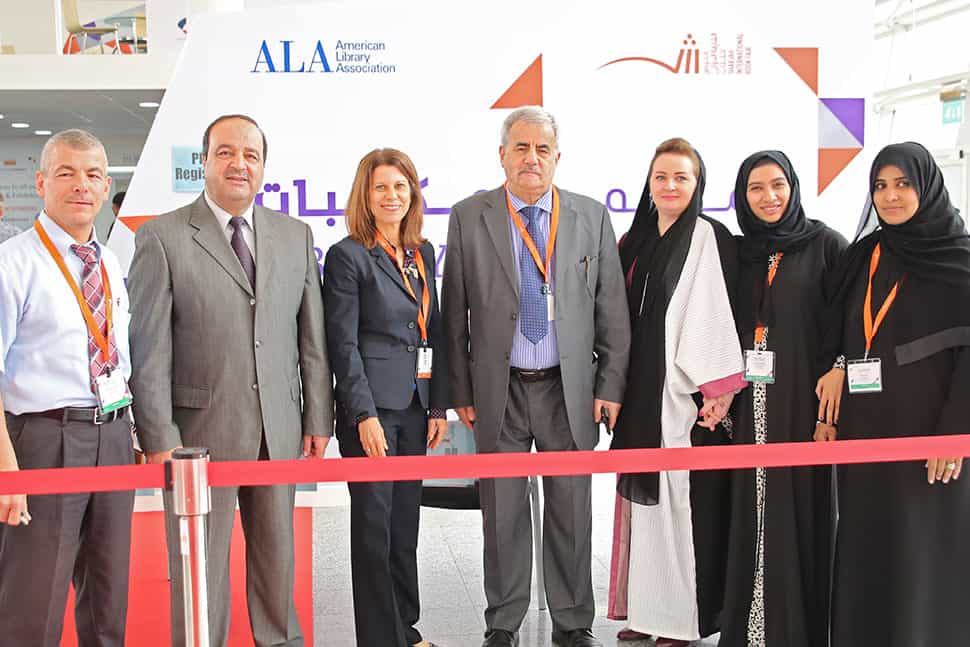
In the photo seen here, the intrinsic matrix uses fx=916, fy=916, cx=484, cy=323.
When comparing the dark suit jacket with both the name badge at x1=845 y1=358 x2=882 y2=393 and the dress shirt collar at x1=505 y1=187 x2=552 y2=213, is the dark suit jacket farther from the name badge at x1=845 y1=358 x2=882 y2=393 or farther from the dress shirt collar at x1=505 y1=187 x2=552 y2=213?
the name badge at x1=845 y1=358 x2=882 y2=393

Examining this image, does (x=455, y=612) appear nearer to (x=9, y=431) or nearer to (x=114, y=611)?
(x=114, y=611)

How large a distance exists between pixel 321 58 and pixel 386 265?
2.19m

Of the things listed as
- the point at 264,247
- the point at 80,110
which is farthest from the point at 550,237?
the point at 80,110

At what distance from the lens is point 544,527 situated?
118 inches

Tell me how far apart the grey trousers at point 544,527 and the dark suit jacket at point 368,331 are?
39 cm

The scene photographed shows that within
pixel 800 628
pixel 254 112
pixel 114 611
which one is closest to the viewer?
pixel 114 611

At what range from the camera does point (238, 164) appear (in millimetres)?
2504

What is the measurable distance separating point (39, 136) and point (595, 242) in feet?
34.1

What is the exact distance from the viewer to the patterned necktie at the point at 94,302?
2.29m

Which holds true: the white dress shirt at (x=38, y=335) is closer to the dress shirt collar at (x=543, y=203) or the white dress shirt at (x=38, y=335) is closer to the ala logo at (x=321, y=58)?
the dress shirt collar at (x=543, y=203)

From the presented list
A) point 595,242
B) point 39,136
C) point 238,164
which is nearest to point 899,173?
point 595,242

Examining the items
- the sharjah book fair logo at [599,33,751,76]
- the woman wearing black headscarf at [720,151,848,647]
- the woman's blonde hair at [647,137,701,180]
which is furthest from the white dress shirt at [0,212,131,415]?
the sharjah book fair logo at [599,33,751,76]

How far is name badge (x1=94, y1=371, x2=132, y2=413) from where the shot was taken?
227cm

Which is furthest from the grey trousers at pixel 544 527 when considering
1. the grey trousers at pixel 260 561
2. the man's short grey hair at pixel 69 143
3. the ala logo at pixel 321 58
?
the ala logo at pixel 321 58
